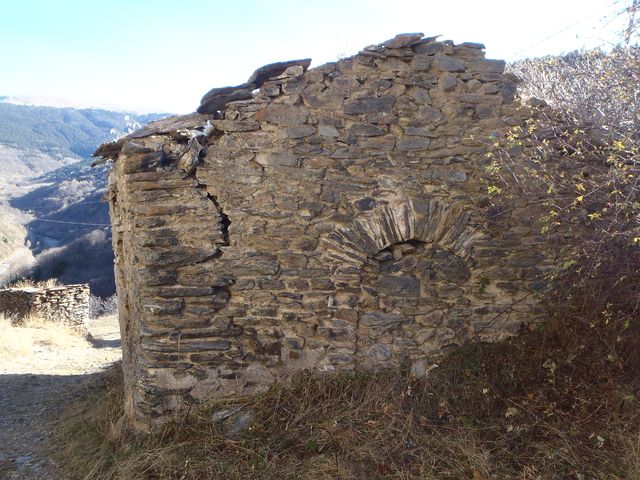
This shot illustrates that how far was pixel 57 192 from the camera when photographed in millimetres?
45969

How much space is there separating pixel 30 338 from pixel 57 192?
3861 cm

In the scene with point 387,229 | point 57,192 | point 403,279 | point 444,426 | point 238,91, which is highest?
point 238,91

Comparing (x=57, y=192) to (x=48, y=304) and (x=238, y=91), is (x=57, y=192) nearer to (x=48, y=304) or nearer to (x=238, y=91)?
(x=48, y=304)

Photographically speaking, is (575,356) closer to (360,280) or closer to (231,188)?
(360,280)

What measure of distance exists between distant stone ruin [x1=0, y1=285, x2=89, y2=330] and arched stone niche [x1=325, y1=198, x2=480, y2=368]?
11.1 m

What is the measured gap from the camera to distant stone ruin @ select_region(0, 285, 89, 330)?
43.1ft

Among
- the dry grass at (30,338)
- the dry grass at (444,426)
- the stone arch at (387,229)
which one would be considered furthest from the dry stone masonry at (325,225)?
the dry grass at (30,338)

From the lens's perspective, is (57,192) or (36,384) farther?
(57,192)

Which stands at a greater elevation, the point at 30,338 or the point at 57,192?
the point at 57,192

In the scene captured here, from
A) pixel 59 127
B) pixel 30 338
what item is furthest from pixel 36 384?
pixel 59 127

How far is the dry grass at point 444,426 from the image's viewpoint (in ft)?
11.5

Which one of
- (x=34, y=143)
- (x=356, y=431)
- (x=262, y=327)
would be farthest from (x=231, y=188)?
(x=34, y=143)

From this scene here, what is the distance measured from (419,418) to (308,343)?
3.27 ft

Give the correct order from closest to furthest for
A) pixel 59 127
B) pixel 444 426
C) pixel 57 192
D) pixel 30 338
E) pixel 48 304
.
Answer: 1. pixel 444 426
2. pixel 30 338
3. pixel 48 304
4. pixel 57 192
5. pixel 59 127
